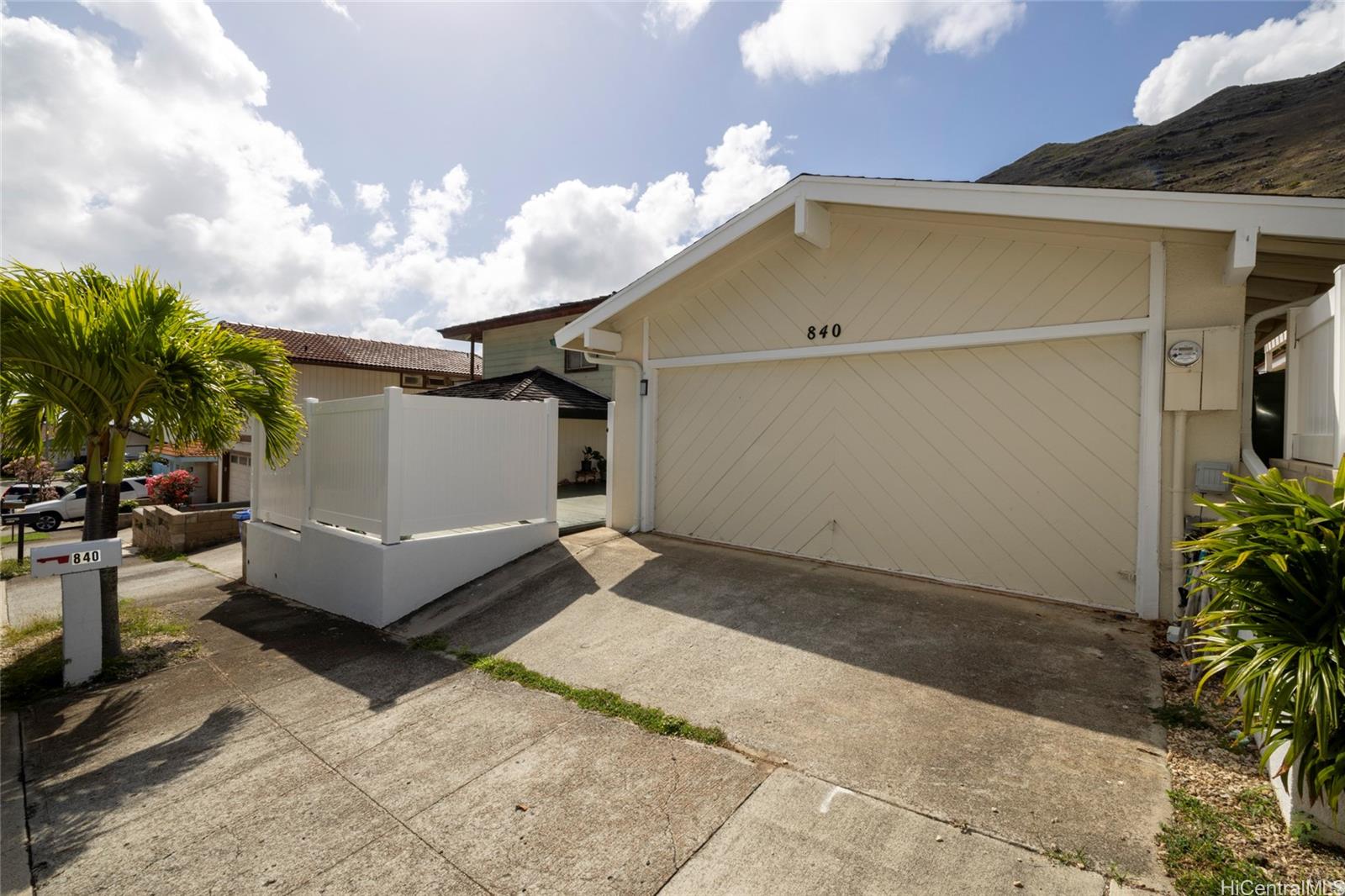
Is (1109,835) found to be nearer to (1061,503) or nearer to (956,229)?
(1061,503)

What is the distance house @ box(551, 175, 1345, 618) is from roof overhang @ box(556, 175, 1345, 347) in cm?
2

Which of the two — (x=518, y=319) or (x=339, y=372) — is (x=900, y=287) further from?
(x=339, y=372)

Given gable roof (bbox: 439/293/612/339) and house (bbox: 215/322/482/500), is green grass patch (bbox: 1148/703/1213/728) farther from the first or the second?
house (bbox: 215/322/482/500)

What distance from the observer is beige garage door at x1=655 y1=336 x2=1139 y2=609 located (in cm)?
517

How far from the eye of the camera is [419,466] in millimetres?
6367

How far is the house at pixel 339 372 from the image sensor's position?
59.9 ft

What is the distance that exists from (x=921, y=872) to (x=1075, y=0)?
955 cm

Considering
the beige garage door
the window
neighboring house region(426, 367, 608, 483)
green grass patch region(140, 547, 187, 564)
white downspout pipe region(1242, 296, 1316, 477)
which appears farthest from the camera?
the window

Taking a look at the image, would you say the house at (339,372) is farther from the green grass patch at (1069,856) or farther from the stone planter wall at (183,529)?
the green grass patch at (1069,856)

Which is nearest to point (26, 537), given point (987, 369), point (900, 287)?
point (900, 287)

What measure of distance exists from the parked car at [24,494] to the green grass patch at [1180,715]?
28758 millimetres

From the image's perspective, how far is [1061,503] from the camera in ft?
17.5

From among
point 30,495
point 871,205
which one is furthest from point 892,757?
point 30,495

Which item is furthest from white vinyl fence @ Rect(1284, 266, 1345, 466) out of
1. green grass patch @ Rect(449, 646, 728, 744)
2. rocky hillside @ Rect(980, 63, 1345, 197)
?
rocky hillside @ Rect(980, 63, 1345, 197)
